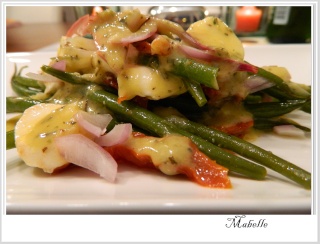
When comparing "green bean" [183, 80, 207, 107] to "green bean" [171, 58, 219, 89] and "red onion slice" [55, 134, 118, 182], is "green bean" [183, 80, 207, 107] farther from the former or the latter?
"red onion slice" [55, 134, 118, 182]

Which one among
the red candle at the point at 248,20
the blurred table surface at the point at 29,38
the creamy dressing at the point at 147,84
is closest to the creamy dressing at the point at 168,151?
the creamy dressing at the point at 147,84

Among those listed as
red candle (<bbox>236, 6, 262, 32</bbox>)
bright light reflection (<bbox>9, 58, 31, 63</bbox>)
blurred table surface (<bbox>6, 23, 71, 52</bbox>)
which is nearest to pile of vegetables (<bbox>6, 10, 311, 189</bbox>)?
bright light reflection (<bbox>9, 58, 31, 63</bbox>)

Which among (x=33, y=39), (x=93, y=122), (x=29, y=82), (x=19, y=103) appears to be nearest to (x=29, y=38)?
(x=33, y=39)

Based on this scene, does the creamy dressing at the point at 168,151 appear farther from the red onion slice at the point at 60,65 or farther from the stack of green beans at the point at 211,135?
the red onion slice at the point at 60,65

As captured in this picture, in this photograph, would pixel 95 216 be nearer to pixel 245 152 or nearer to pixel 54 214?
pixel 54 214

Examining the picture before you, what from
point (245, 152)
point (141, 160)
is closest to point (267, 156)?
point (245, 152)

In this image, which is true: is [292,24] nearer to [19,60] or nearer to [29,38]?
[19,60]
